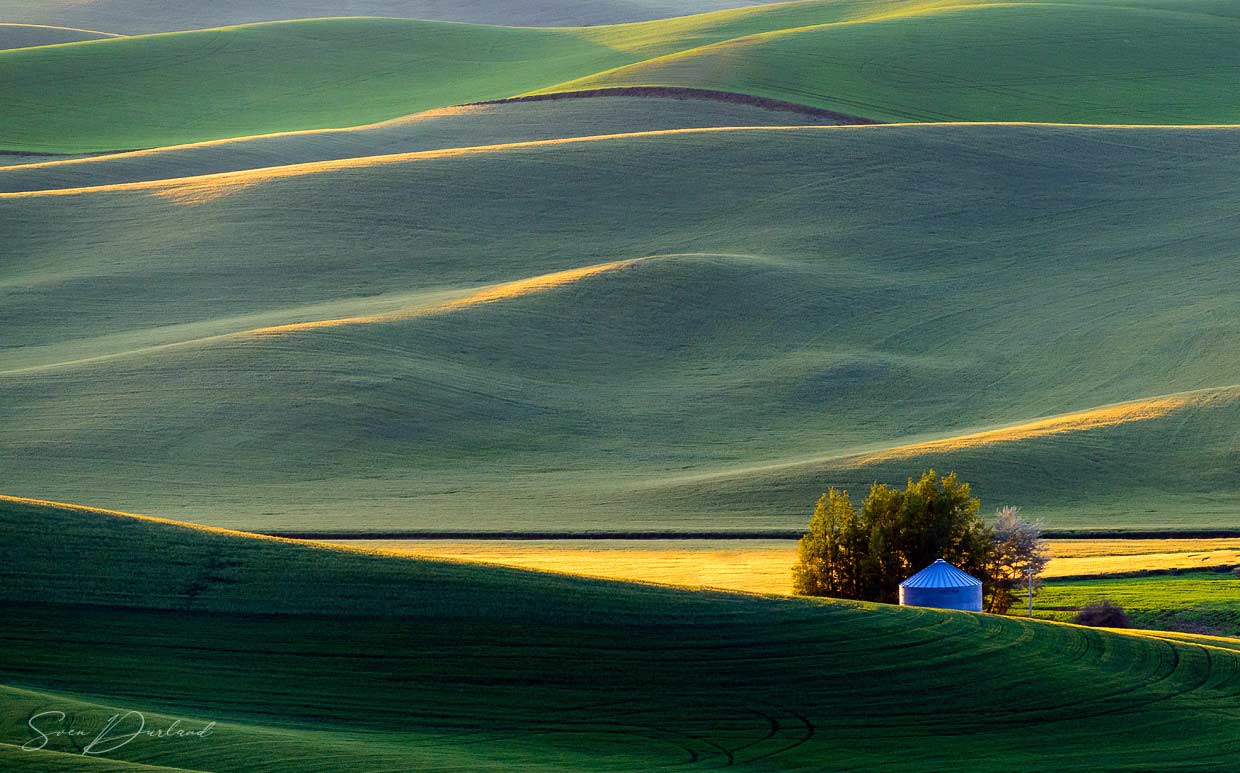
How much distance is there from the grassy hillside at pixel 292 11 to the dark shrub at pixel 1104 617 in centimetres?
14242

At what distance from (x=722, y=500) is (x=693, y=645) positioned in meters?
22.7

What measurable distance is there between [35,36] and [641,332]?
98.8 metres

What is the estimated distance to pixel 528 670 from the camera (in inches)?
585

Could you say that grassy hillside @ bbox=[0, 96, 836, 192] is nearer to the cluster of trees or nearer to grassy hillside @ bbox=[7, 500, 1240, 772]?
the cluster of trees

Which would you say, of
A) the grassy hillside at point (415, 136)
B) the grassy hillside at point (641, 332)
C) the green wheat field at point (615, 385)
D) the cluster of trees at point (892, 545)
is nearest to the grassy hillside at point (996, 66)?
the green wheat field at point (615, 385)

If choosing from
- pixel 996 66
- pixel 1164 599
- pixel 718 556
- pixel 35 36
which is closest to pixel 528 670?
pixel 1164 599

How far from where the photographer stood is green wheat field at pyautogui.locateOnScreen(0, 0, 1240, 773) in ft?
47.2

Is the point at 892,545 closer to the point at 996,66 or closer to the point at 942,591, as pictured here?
the point at 942,591

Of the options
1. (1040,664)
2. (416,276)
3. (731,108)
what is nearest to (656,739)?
(1040,664)

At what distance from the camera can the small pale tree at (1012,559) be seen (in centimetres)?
2694

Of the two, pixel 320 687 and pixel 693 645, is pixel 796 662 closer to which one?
pixel 693 645

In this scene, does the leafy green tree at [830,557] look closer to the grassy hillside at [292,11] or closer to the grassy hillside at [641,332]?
the grassy hillside at [641,332]

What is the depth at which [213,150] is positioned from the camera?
76938 mm

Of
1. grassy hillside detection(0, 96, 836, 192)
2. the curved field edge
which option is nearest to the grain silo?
the curved field edge
